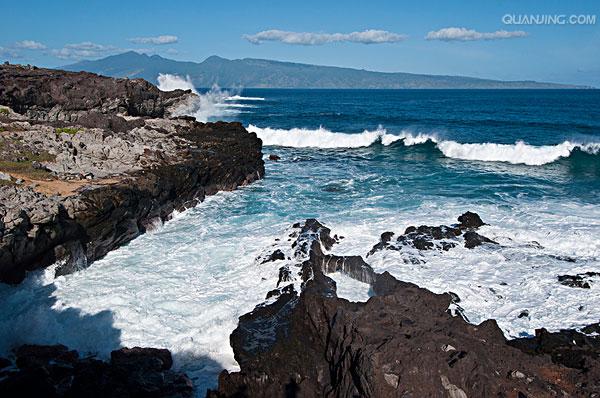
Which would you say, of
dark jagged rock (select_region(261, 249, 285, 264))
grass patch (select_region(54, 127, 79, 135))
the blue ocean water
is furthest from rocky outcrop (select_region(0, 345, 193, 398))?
grass patch (select_region(54, 127, 79, 135))

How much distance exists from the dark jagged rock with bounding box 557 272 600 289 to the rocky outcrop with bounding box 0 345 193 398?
31.4 ft

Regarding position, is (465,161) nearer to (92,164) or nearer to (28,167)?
(92,164)

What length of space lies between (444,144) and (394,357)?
33.8 meters

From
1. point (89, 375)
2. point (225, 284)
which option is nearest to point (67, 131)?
point (225, 284)

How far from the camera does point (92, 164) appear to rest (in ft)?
63.8

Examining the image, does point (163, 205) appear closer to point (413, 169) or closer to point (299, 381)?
point (299, 381)

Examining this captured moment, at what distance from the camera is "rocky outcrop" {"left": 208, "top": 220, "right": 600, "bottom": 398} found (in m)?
6.41

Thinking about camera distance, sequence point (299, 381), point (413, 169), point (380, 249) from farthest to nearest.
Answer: point (413, 169) < point (380, 249) < point (299, 381)

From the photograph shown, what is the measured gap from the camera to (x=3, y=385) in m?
7.72

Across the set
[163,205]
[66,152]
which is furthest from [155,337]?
[66,152]

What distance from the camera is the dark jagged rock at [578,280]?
1274cm

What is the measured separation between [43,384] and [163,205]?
39.2 ft

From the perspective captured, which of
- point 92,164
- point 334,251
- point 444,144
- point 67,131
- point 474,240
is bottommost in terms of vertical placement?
point 334,251

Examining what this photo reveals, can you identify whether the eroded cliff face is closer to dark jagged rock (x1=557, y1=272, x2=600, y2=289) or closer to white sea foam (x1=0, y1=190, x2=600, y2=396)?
white sea foam (x1=0, y1=190, x2=600, y2=396)
